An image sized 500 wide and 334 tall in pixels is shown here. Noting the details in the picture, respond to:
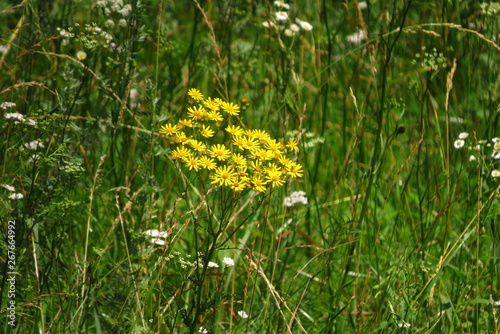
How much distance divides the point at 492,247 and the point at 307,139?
84 cm

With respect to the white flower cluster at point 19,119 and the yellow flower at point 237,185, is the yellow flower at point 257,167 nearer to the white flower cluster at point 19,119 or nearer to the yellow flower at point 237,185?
the yellow flower at point 237,185

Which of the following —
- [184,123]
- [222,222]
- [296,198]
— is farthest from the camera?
[296,198]

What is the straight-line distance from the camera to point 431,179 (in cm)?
304

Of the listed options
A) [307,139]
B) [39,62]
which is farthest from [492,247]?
[39,62]

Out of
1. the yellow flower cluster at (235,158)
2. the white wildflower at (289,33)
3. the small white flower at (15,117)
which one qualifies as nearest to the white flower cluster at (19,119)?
the small white flower at (15,117)

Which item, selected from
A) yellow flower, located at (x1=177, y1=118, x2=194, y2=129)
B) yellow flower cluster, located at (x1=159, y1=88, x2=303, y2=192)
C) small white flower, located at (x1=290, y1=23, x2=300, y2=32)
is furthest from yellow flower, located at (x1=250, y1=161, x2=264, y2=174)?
small white flower, located at (x1=290, y1=23, x2=300, y2=32)

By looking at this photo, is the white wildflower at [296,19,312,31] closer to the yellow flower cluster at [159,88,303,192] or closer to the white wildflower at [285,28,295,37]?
the white wildflower at [285,28,295,37]

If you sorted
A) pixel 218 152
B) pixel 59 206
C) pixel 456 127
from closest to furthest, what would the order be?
pixel 218 152
pixel 59 206
pixel 456 127

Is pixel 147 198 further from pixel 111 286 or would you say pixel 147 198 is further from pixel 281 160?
pixel 281 160

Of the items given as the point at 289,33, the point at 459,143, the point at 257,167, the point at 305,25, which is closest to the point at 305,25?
the point at 305,25

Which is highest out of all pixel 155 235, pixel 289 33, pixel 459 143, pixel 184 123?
pixel 289 33

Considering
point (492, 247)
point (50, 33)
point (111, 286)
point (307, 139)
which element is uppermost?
point (50, 33)

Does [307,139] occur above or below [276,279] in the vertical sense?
above

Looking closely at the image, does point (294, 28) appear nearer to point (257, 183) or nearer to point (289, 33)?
point (289, 33)
